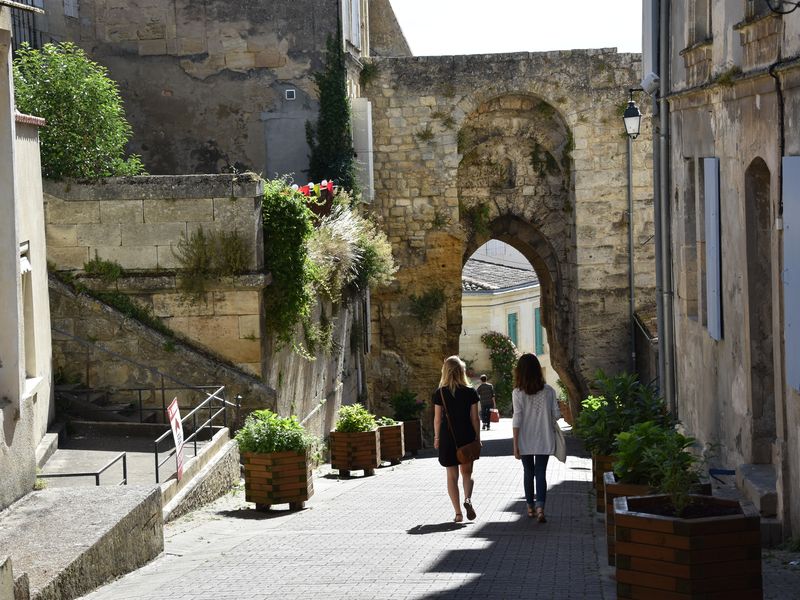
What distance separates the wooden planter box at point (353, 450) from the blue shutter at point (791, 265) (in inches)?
289

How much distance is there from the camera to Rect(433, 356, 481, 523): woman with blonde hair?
9.15 m

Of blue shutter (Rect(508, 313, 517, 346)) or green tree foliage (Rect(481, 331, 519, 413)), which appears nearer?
green tree foliage (Rect(481, 331, 519, 413))

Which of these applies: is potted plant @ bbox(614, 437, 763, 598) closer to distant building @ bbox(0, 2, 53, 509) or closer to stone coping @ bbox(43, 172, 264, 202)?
distant building @ bbox(0, 2, 53, 509)

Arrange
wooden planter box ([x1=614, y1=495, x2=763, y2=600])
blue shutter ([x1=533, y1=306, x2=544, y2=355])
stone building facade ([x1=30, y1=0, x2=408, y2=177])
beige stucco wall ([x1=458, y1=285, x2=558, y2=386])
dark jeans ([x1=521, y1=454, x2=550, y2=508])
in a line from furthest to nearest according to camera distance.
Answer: blue shutter ([x1=533, y1=306, x2=544, y2=355]) → beige stucco wall ([x1=458, y1=285, x2=558, y2=386]) → stone building facade ([x1=30, y1=0, x2=408, y2=177]) → dark jeans ([x1=521, y1=454, x2=550, y2=508]) → wooden planter box ([x1=614, y1=495, x2=763, y2=600])

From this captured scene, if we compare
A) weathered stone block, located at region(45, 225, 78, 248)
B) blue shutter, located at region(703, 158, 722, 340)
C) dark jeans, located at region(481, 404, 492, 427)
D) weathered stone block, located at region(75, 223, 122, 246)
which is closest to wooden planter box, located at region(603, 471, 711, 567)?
blue shutter, located at region(703, 158, 722, 340)

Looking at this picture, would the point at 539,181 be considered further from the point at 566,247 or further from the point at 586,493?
the point at 586,493

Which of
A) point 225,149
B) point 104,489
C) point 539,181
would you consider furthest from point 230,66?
point 104,489

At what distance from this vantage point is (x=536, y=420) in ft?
30.2

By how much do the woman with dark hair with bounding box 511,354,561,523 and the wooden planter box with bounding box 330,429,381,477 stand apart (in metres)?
4.91

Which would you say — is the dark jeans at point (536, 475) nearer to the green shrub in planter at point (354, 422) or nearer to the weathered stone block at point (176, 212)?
the green shrub in planter at point (354, 422)

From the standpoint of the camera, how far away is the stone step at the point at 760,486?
7996 millimetres

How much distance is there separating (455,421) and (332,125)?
36.2ft

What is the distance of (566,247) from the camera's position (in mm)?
23719

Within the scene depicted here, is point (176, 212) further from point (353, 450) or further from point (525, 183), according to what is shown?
point (525, 183)
